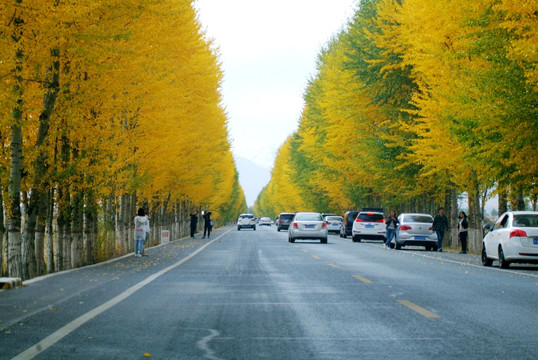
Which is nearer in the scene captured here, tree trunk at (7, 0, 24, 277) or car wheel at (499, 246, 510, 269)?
tree trunk at (7, 0, 24, 277)

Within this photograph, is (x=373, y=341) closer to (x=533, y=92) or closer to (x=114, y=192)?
(x=533, y=92)

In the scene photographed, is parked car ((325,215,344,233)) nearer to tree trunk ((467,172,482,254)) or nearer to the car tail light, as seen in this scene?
tree trunk ((467,172,482,254))

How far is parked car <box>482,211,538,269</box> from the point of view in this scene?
65.8 ft

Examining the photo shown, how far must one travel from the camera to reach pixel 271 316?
10.0m

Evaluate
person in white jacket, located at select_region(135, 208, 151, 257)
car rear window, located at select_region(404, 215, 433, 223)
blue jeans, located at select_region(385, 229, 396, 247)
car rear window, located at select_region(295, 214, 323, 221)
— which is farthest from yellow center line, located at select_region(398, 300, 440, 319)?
car rear window, located at select_region(295, 214, 323, 221)

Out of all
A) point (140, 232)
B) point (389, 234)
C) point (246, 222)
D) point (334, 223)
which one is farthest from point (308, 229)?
point (246, 222)

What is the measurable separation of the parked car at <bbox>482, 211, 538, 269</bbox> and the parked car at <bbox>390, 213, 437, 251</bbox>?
11867 mm

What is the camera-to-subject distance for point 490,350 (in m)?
7.50

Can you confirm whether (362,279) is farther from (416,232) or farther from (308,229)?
(308,229)

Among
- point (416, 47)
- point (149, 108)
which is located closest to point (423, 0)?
point (416, 47)

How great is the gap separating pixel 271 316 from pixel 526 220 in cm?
1281

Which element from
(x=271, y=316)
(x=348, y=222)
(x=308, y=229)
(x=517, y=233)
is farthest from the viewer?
(x=348, y=222)

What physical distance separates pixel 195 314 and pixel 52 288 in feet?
15.0

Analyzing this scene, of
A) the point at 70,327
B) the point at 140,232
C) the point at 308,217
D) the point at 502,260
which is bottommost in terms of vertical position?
the point at 70,327
